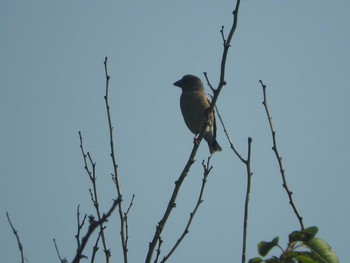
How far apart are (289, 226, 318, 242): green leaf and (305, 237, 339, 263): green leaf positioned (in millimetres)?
57

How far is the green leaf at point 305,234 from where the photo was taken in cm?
263

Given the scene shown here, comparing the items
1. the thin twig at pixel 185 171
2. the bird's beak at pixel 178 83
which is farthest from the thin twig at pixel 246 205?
the bird's beak at pixel 178 83

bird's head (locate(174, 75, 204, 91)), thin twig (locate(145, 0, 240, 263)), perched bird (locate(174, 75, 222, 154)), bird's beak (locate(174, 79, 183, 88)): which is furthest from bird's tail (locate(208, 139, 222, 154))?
thin twig (locate(145, 0, 240, 263))

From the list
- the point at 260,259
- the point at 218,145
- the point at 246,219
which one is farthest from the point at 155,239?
the point at 218,145

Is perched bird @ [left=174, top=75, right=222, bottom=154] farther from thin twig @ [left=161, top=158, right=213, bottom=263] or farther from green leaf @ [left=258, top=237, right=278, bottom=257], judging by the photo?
green leaf @ [left=258, top=237, right=278, bottom=257]

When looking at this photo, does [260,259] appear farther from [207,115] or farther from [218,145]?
[218,145]

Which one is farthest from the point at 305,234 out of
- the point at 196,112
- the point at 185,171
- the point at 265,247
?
the point at 196,112

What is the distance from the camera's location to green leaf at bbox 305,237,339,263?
8.50 ft

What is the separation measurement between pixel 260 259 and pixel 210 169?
5.40 feet

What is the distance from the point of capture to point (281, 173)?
3.68 meters

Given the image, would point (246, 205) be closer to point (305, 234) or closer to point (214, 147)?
point (305, 234)

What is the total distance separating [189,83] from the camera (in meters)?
10.5

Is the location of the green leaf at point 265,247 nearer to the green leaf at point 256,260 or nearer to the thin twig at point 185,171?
the green leaf at point 256,260

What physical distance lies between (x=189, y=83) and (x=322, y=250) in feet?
26.4
